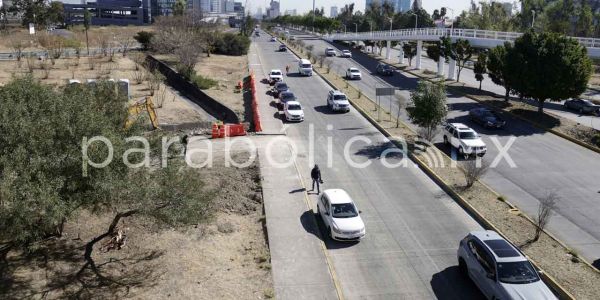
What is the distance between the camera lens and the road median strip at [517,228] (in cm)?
1562

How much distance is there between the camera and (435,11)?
127m

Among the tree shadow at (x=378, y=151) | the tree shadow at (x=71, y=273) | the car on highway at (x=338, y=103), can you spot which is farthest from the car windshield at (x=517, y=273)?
the car on highway at (x=338, y=103)

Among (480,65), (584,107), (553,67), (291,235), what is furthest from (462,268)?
(480,65)

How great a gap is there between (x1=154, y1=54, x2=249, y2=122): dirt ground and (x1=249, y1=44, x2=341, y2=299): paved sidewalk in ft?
45.5

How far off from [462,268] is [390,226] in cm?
395

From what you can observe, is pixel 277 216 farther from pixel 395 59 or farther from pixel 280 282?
pixel 395 59

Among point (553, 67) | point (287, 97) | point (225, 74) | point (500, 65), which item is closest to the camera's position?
point (553, 67)

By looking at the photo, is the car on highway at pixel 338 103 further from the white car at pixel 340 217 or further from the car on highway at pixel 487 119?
the white car at pixel 340 217

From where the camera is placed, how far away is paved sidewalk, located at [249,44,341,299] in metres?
15.3

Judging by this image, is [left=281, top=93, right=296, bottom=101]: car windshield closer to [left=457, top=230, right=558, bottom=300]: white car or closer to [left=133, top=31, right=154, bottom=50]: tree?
[left=457, top=230, right=558, bottom=300]: white car

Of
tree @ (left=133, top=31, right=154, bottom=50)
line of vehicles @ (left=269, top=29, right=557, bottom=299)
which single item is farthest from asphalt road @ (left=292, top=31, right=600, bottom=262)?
tree @ (left=133, top=31, right=154, bottom=50)

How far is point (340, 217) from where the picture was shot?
18.6 meters

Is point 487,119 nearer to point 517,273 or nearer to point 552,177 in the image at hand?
point 552,177

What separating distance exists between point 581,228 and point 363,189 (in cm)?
874
